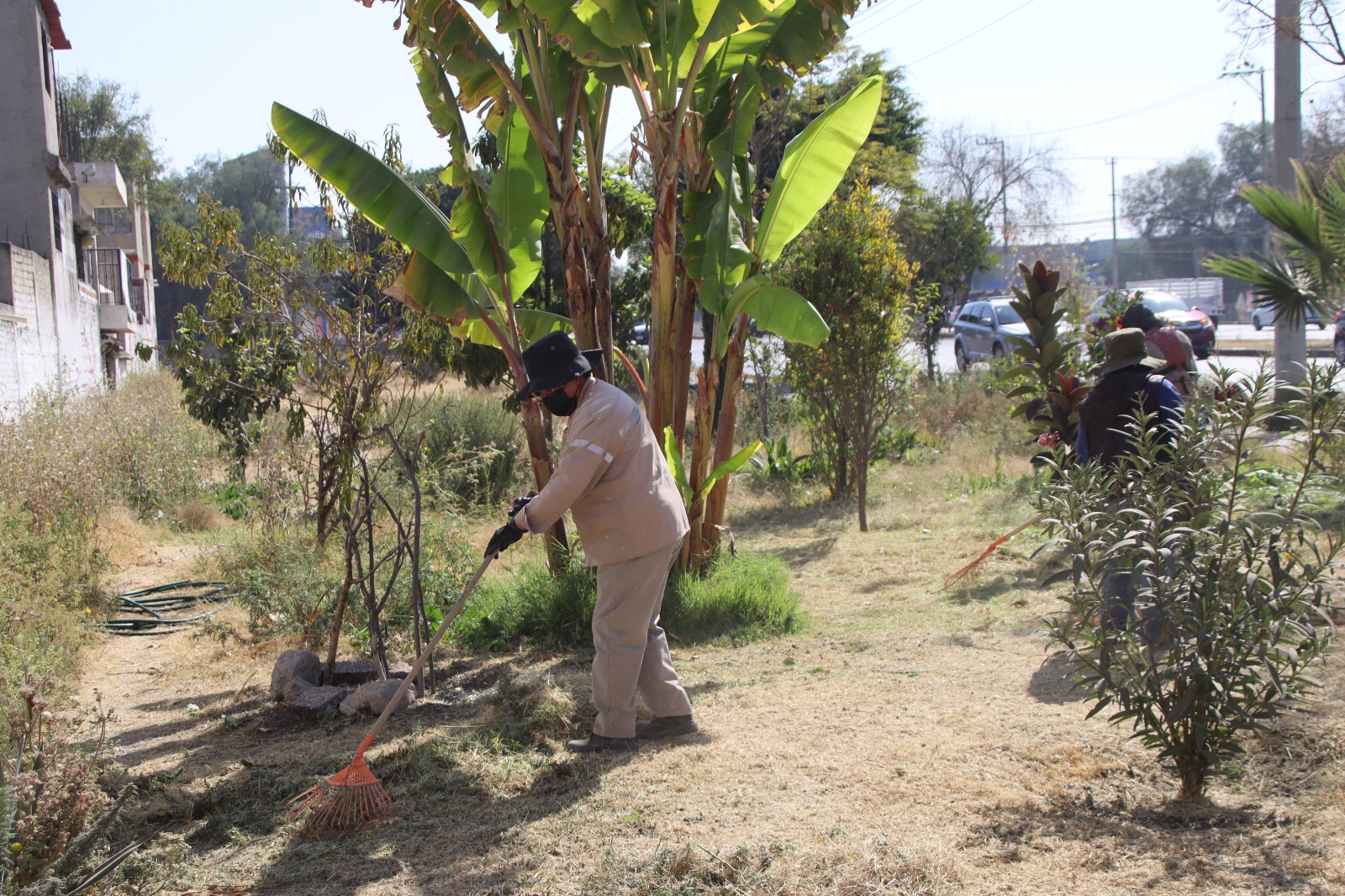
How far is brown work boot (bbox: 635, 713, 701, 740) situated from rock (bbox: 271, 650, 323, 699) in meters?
2.21

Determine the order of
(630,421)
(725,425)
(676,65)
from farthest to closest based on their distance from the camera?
(725,425) < (676,65) < (630,421)

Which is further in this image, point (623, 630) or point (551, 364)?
point (623, 630)

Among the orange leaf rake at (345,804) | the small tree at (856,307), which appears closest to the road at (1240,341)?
the small tree at (856,307)

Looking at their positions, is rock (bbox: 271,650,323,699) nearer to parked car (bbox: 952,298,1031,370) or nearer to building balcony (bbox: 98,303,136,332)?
parked car (bbox: 952,298,1031,370)

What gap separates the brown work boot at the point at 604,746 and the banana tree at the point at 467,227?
8.28ft

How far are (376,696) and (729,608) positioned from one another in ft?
8.74

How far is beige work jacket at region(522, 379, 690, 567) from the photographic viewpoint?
15.1 ft

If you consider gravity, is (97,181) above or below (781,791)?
above

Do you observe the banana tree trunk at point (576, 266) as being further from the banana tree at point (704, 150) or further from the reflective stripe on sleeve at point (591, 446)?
the reflective stripe on sleeve at point (591, 446)

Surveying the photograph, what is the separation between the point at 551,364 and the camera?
4703 millimetres

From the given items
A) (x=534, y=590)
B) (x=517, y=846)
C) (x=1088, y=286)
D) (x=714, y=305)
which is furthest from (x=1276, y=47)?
(x=517, y=846)

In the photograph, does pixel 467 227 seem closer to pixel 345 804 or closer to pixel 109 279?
pixel 345 804

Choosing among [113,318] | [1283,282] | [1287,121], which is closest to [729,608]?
[1283,282]

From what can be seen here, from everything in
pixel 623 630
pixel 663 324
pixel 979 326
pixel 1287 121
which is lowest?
pixel 623 630
